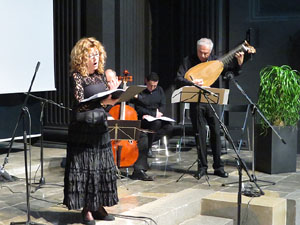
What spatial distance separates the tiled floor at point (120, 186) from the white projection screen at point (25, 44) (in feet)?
3.28

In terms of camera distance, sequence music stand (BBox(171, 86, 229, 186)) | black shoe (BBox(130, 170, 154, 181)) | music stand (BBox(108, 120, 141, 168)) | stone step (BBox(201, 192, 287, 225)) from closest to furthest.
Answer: stone step (BBox(201, 192, 287, 225))
music stand (BBox(108, 120, 141, 168))
music stand (BBox(171, 86, 229, 186))
black shoe (BBox(130, 170, 154, 181))

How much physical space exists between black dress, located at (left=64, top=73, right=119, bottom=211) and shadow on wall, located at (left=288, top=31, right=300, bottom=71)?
194 inches

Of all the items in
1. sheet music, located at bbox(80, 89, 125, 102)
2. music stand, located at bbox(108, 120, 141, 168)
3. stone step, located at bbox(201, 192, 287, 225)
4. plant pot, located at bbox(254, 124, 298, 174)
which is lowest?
stone step, located at bbox(201, 192, 287, 225)

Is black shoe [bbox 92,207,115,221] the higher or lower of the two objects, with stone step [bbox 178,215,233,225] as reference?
higher

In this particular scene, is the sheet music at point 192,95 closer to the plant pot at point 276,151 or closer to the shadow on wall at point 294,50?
the plant pot at point 276,151

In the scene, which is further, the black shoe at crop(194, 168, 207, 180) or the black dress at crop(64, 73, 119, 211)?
the black shoe at crop(194, 168, 207, 180)

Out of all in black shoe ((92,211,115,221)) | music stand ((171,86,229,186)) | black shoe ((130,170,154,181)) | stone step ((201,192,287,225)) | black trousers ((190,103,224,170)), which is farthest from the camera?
black trousers ((190,103,224,170))

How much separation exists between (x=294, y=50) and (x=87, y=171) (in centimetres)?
517

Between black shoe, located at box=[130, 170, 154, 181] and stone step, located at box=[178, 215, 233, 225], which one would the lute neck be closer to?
black shoe, located at box=[130, 170, 154, 181]

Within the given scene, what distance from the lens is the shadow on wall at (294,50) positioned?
9156 mm

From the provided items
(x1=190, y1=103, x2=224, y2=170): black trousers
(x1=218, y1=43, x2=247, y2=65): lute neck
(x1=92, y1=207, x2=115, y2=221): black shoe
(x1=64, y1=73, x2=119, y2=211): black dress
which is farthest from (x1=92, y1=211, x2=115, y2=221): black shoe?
(x1=218, y1=43, x2=247, y2=65): lute neck

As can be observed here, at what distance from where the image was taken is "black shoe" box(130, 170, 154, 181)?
709 centimetres

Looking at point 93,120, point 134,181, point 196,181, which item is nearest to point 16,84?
point 134,181

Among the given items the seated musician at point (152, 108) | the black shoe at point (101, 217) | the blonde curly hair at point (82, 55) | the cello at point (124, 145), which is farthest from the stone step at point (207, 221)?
the seated musician at point (152, 108)
